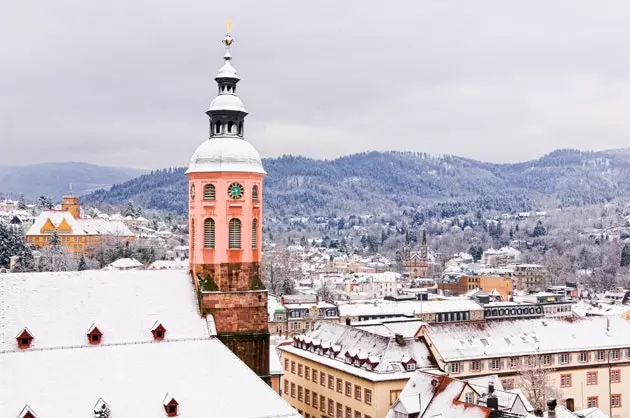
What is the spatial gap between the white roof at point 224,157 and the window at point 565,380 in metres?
42.0

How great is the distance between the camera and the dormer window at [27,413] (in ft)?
107

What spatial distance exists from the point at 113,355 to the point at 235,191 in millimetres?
11596

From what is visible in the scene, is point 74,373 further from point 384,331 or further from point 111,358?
point 384,331

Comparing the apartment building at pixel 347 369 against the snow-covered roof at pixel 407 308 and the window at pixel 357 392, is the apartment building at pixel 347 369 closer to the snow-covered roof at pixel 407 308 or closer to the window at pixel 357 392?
the window at pixel 357 392

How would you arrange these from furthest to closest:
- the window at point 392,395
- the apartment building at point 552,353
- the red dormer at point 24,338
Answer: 1. the apartment building at point 552,353
2. the window at point 392,395
3. the red dormer at point 24,338

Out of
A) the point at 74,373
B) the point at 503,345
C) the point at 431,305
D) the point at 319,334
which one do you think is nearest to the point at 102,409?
the point at 74,373

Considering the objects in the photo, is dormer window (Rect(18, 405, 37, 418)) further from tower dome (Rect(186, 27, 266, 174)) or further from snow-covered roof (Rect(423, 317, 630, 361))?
snow-covered roof (Rect(423, 317, 630, 361))

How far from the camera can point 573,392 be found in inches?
2842


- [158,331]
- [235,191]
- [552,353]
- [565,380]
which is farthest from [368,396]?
[158,331]

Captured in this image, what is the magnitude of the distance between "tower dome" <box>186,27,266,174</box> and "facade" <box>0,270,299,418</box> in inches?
297

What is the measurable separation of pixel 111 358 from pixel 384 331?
4063 cm

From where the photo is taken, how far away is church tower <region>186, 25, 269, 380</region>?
4228 cm

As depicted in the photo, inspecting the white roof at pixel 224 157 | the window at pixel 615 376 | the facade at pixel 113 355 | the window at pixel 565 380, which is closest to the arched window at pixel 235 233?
the white roof at pixel 224 157

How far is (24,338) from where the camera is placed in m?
35.8
